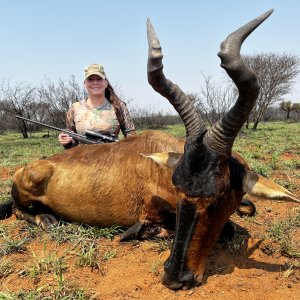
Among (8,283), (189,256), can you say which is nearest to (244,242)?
(189,256)

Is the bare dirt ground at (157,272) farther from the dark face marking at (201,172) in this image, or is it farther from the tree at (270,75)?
the tree at (270,75)

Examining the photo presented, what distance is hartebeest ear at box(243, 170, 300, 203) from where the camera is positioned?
3.63 metres

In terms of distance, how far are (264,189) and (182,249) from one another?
1.02 meters

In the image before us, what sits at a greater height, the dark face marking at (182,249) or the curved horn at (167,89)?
the curved horn at (167,89)

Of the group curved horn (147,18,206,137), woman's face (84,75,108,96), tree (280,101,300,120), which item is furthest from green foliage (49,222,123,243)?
tree (280,101,300,120)

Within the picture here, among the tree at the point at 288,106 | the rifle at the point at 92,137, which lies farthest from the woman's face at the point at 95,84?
the tree at the point at 288,106

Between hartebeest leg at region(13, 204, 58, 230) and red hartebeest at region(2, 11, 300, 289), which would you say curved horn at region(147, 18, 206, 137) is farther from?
hartebeest leg at region(13, 204, 58, 230)

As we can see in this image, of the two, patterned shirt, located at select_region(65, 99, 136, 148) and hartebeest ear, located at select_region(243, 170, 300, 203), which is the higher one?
patterned shirt, located at select_region(65, 99, 136, 148)

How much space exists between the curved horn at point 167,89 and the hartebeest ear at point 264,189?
0.71 metres

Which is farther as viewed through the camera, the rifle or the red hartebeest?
the rifle

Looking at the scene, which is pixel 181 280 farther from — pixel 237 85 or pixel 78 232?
pixel 78 232

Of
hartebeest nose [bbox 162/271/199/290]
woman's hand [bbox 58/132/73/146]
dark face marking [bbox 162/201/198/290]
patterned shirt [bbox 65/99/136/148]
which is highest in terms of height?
patterned shirt [bbox 65/99/136/148]

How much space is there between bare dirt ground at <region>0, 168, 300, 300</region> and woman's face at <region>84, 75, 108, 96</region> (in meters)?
2.91

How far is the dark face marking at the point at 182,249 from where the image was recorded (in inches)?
139
